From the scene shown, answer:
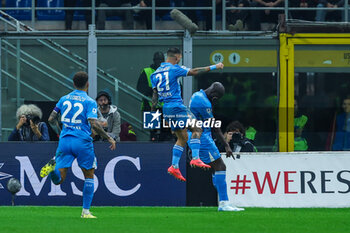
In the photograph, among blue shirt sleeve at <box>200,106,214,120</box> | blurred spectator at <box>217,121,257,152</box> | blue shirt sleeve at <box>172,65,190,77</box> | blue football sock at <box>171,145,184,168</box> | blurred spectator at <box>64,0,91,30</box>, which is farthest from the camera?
blurred spectator at <box>64,0,91,30</box>

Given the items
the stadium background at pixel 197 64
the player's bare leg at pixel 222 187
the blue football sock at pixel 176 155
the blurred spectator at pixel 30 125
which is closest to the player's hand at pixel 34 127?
the blurred spectator at pixel 30 125

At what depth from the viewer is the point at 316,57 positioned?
15.6 meters

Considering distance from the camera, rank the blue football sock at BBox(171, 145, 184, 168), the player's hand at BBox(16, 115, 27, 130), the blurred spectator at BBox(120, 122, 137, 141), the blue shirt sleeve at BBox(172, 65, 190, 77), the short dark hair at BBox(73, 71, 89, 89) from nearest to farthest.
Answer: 1. the short dark hair at BBox(73, 71, 89, 89)
2. the blue football sock at BBox(171, 145, 184, 168)
3. the blue shirt sleeve at BBox(172, 65, 190, 77)
4. the player's hand at BBox(16, 115, 27, 130)
5. the blurred spectator at BBox(120, 122, 137, 141)

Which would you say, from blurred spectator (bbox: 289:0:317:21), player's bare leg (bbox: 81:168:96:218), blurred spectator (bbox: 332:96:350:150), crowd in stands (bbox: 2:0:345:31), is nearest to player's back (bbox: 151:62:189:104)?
player's bare leg (bbox: 81:168:96:218)

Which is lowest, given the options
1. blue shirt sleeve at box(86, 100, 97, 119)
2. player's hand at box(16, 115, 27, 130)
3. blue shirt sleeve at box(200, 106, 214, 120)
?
player's hand at box(16, 115, 27, 130)

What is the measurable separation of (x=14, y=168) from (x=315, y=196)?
16.7 feet

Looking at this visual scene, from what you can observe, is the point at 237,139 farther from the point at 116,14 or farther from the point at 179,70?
the point at 116,14

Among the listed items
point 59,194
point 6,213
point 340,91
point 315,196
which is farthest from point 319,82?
point 6,213

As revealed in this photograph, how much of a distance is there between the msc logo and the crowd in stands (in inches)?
132

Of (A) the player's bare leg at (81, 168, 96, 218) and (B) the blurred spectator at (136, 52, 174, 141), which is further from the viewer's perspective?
(B) the blurred spectator at (136, 52, 174, 141)

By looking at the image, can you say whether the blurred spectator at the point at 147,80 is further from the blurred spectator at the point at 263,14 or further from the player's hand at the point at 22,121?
the blurred spectator at the point at 263,14

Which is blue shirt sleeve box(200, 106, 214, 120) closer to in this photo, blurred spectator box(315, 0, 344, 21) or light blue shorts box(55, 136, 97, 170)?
light blue shorts box(55, 136, 97, 170)

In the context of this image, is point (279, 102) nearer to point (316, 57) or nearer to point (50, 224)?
point (316, 57)

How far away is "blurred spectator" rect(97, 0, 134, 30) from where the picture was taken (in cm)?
1853
